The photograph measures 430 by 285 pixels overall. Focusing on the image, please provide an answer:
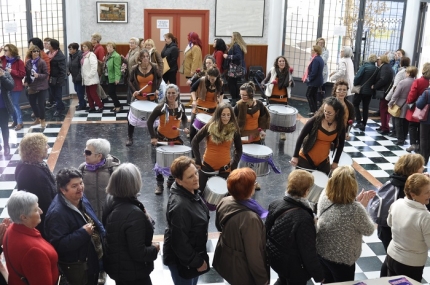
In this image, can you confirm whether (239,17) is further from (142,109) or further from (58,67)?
(142,109)

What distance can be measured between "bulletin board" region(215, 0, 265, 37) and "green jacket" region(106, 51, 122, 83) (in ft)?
10.3

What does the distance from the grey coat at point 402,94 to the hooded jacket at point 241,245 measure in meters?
6.54

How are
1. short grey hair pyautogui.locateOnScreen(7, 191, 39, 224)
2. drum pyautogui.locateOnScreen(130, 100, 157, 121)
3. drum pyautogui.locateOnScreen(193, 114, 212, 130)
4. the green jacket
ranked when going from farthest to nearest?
the green jacket → drum pyautogui.locateOnScreen(130, 100, 157, 121) → drum pyautogui.locateOnScreen(193, 114, 212, 130) → short grey hair pyautogui.locateOnScreen(7, 191, 39, 224)

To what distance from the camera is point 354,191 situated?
4.15 m

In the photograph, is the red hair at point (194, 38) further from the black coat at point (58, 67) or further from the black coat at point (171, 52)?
the black coat at point (58, 67)

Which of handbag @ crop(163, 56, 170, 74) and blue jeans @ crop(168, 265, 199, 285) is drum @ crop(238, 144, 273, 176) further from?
handbag @ crop(163, 56, 170, 74)

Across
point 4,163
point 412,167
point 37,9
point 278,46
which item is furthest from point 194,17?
point 412,167

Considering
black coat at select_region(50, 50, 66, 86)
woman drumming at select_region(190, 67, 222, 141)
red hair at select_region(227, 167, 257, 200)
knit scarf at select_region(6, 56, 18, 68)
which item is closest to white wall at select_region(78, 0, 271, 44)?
black coat at select_region(50, 50, 66, 86)

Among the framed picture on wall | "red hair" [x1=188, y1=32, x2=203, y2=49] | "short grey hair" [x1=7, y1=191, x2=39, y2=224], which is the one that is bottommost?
"short grey hair" [x1=7, y1=191, x2=39, y2=224]

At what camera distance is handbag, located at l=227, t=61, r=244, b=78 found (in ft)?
39.8

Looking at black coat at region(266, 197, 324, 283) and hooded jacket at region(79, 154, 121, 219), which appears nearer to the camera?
black coat at region(266, 197, 324, 283)

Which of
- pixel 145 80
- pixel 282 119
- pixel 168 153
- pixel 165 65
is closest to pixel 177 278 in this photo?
pixel 168 153

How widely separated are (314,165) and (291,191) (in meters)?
2.40

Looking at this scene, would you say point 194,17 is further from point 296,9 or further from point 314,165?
point 314,165
